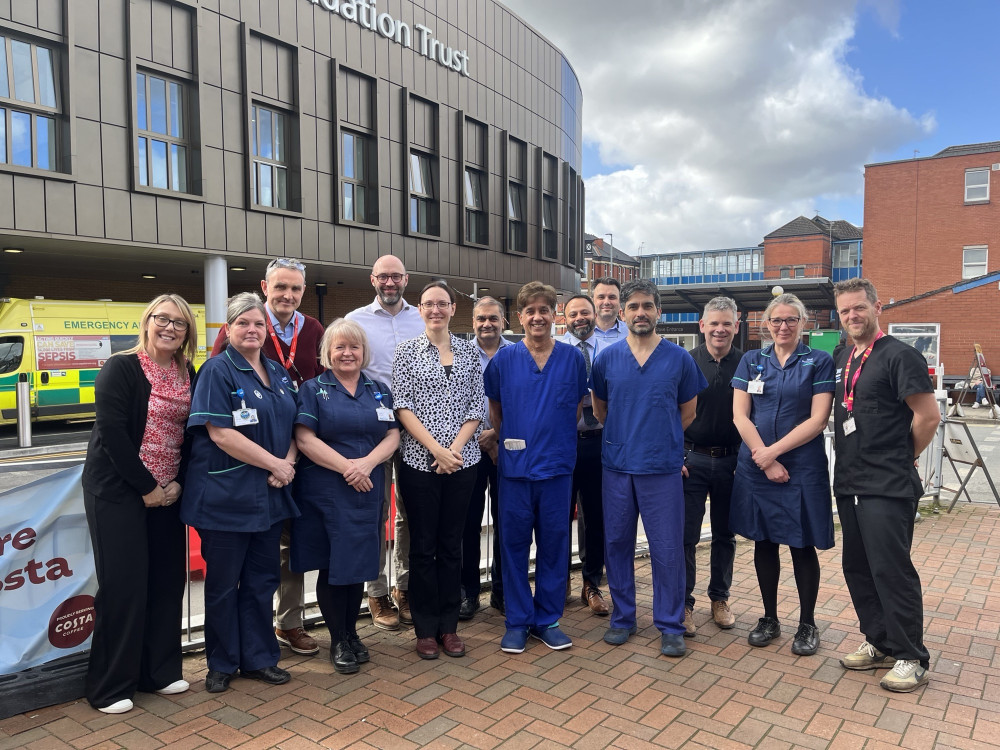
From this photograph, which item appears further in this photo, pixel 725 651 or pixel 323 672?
pixel 725 651

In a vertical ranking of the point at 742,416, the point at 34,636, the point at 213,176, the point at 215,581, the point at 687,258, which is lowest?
the point at 34,636

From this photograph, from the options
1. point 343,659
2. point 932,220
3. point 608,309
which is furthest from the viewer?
point 932,220

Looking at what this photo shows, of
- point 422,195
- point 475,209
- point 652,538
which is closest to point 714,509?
point 652,538

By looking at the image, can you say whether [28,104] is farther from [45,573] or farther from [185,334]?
[45,573]

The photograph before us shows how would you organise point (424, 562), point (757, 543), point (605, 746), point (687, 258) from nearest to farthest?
point (605, 746) < point (424, 562) < point (757, 543) < point (687, 258)

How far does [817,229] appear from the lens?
71.9 m

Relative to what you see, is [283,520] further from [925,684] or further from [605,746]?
[925,684]

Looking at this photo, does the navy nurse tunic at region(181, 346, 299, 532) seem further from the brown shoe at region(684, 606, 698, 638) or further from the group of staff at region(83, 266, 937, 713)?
the brown shoe at region(684, 606, 698, 638)

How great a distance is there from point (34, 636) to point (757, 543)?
3878 mm

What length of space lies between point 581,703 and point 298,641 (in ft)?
5.39

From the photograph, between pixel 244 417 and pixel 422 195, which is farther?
pixel 422 195

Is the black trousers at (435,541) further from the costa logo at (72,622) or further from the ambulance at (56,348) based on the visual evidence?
the ambulance at (56,348)

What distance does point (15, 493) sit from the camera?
3.28m

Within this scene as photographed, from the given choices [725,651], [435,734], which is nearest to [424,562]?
[435,734]
